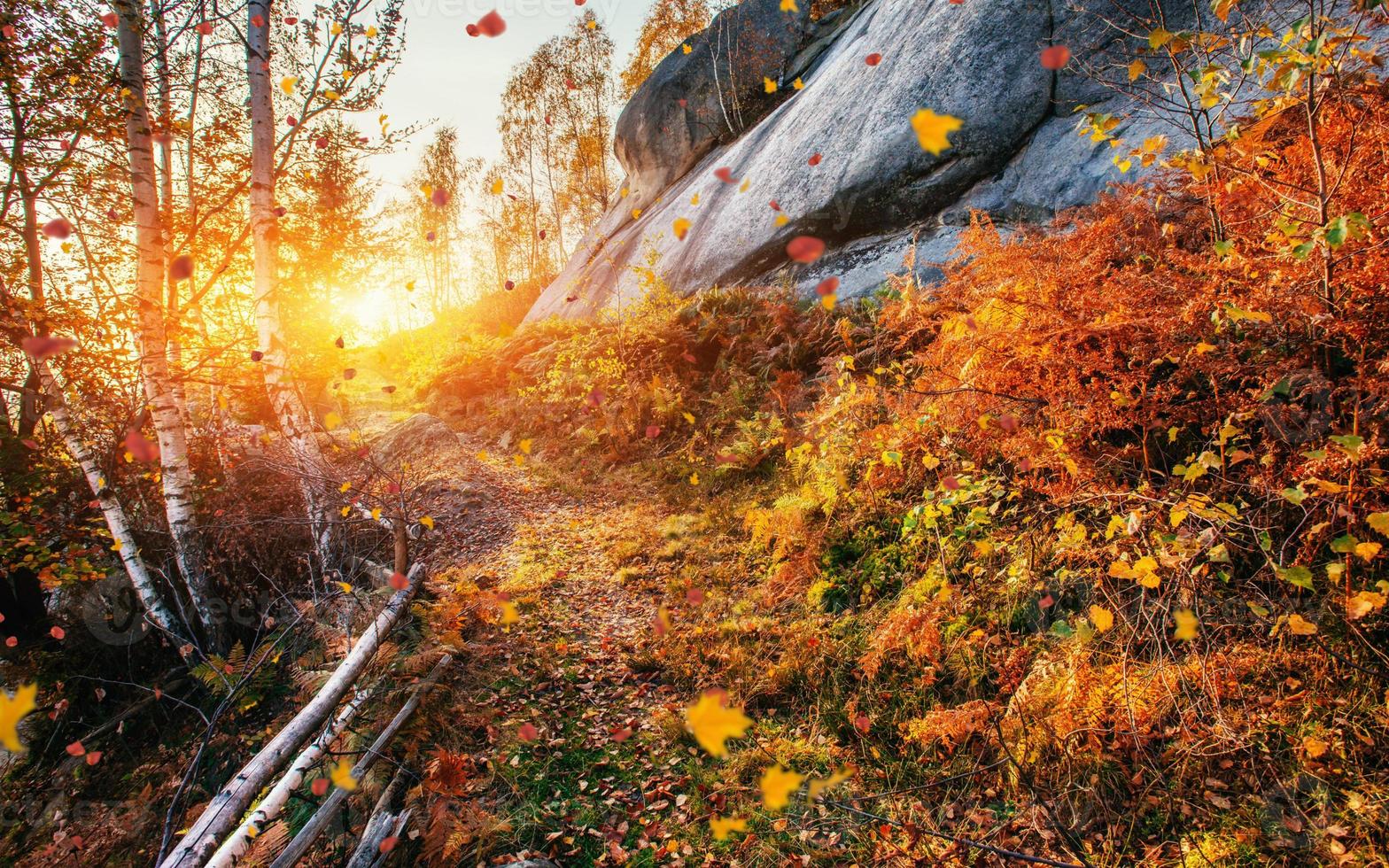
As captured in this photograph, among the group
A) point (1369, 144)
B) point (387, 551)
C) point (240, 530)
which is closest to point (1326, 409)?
point (1369, 144)

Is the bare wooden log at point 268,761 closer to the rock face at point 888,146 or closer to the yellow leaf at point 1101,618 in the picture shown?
the yellow leaf at point 1101,618

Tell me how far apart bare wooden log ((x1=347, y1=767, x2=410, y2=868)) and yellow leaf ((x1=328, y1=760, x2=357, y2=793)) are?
0.21 metres

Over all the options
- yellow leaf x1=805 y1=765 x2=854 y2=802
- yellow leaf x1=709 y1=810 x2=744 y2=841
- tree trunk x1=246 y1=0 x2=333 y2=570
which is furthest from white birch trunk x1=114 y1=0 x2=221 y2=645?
yellow leaf x1=805 y1=765 x2=854 y2=802

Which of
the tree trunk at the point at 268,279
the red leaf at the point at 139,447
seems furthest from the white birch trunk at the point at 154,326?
the tree trunk at the point at 268,279

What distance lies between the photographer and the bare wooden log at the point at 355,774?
308 cm

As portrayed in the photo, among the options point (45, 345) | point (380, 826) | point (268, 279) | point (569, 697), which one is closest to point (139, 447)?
point (45, 345)

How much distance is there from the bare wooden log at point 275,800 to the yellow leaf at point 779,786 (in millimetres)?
2805

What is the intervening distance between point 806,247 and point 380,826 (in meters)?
9.24

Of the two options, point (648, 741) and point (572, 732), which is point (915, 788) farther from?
point (572, 732)

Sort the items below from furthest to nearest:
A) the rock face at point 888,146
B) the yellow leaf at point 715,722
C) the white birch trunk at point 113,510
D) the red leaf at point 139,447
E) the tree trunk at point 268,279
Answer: the rock face at point 888,146 → the tree trunk at point 268,279 → the red leaf at point 139,447 → the white birch trunk at point 113,510 → the yellow leaf at point 715,722

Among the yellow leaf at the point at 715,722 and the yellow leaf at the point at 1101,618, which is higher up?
the yellow leaf at the point at 1101,618

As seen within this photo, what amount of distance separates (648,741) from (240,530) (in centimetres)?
535

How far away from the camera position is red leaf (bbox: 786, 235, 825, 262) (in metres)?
9.37

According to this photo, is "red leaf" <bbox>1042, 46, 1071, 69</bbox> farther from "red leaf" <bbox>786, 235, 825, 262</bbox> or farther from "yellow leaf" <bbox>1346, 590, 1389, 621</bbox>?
"red leaf" <bbox>786, 235, 825, 262</bbox>
